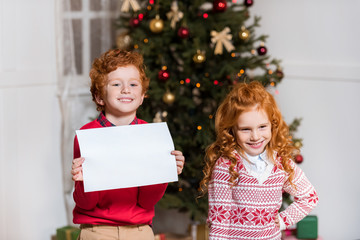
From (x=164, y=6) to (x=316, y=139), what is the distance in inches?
55.5

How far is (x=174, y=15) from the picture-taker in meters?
3.20

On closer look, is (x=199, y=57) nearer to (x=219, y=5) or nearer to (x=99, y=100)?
(x=219, y=5)

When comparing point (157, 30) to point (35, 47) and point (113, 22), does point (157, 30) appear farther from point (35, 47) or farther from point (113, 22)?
point (35, 47)

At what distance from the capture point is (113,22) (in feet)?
11.9

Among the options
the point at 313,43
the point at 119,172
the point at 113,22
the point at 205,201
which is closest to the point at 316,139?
the point at 313,43

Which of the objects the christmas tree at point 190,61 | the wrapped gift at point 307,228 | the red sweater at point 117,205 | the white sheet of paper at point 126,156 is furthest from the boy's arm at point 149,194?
the wrapped gift at point 307,228

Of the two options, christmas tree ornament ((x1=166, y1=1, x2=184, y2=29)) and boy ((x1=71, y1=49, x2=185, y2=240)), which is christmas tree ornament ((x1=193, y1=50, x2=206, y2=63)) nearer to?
christmas tree ornament ((x1=166, y1=1, x2=184, y2=29))

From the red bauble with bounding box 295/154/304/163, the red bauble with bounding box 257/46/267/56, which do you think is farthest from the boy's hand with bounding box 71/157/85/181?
the red bauble with bounding box 295/154/304/163

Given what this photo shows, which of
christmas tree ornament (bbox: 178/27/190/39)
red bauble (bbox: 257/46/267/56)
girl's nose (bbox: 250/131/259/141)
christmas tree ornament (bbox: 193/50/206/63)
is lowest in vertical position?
girl's nose (bbox: 250/131/259/141)

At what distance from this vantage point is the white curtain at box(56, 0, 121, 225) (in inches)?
134

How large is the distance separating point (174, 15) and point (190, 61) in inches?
11.5

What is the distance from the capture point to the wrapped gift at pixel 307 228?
133 inches

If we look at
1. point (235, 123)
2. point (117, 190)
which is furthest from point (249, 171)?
point (117, 190)

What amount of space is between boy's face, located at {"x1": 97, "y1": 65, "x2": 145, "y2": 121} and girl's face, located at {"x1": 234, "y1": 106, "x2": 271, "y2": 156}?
1.29ft
